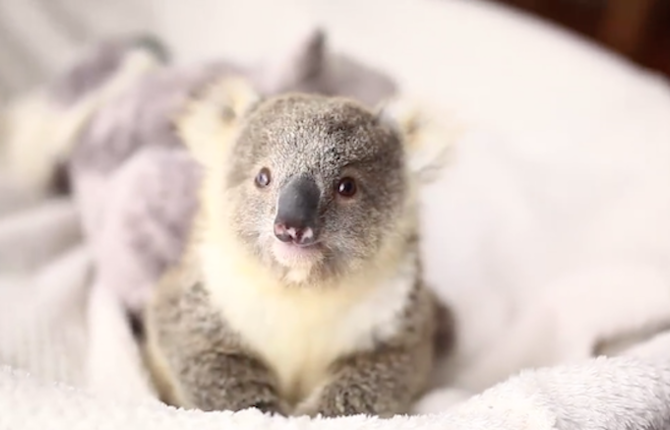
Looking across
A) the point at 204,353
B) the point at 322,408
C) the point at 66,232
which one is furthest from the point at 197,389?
the point at 66,232

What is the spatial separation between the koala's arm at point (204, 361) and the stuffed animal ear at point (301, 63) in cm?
53

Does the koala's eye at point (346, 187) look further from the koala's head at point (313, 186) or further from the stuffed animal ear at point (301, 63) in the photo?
the stuffed animal ear at point (301, 63)

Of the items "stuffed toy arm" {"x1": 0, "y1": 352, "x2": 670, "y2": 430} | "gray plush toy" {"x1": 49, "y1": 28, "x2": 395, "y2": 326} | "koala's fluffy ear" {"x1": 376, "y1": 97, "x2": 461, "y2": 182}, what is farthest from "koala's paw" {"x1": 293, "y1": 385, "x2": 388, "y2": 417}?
"gray plush toy" {"x1": 49, "y1": 28, "x2": 395, "y2": 326}

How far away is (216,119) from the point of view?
4.15ft

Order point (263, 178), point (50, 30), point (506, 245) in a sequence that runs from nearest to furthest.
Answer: point (263, 178)
point (506, 245)
point (50, 30)

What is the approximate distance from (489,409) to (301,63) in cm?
84

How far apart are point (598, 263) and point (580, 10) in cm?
135

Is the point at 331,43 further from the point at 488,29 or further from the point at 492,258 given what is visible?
the point at 492,258

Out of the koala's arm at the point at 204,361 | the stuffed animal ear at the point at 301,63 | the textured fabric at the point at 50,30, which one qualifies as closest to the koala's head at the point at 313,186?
the koala's arm at the point at 204,361

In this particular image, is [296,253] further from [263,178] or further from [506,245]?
[506,245]

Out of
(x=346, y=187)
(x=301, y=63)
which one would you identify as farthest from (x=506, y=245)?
(x=346, y=187)

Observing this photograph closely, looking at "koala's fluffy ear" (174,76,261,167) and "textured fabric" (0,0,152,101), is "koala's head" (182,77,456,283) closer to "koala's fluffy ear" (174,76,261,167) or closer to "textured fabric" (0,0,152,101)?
"koala's fluffy ear" (174,76,261,167)

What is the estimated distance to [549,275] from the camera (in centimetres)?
169

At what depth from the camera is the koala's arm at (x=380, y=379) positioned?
1.12 m
